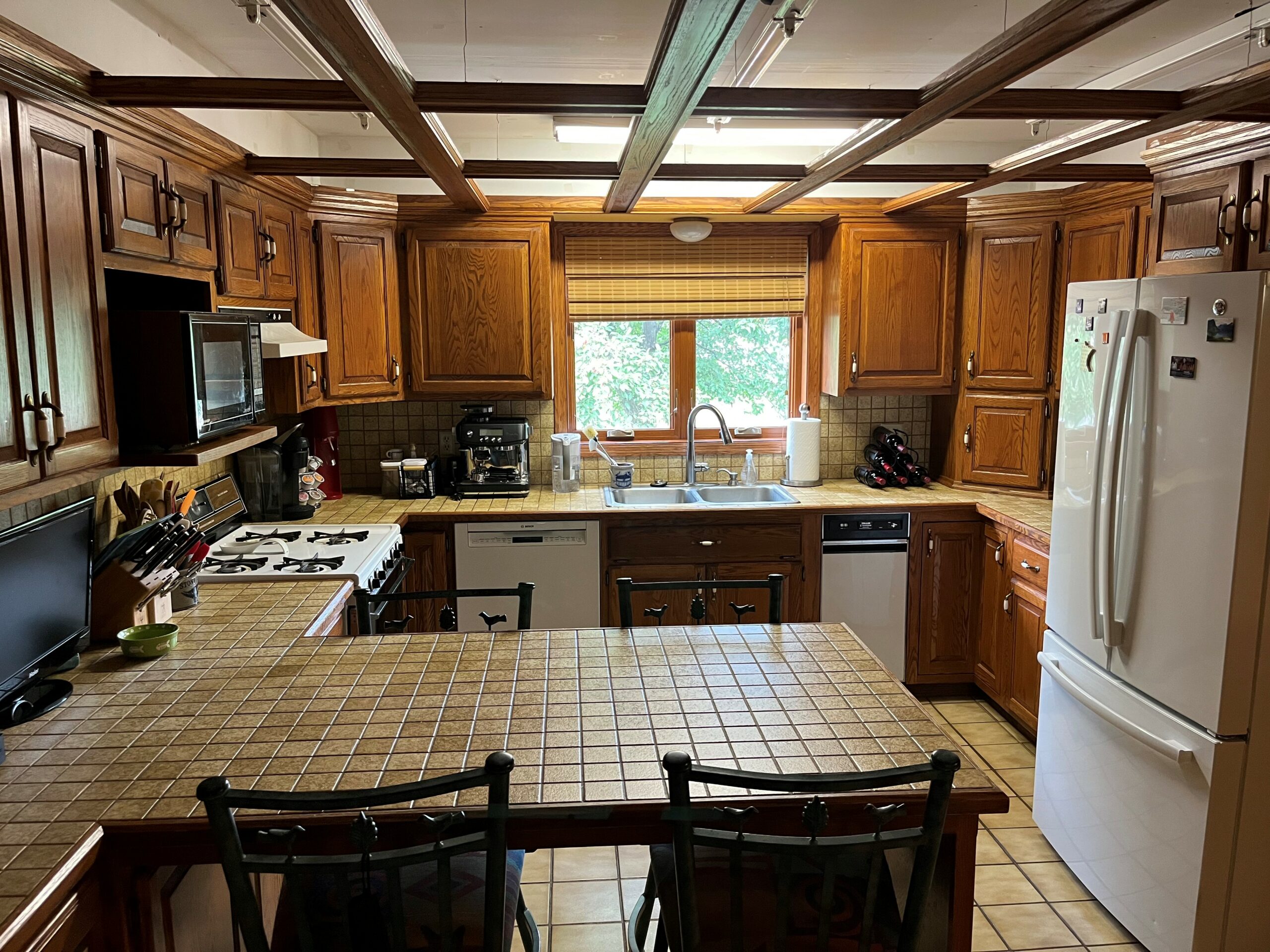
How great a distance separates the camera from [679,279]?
14.7 ft

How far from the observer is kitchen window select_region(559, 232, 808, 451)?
448cm

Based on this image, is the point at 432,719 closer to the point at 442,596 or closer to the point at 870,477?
the point at 442,596

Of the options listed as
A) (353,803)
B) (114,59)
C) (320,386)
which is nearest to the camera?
(353,803)

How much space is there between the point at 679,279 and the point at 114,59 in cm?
253

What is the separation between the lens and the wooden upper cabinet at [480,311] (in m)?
4.13

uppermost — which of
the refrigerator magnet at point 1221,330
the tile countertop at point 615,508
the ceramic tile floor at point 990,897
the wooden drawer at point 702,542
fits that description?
the refrigerator magnet at point 1221,330

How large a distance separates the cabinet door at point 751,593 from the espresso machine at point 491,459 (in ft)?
3.28

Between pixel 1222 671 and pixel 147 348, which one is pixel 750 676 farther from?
pixel 147 348

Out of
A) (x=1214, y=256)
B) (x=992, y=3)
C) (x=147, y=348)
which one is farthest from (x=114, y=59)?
(x=1214, y=256)

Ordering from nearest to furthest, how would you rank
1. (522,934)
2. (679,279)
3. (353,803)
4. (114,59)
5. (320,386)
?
1. (353,803)
2. (522,934)
3. (114,59)
4. (320,386)
5. (679,279)

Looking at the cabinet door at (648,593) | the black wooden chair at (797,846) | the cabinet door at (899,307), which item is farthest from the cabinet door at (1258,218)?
the cabinet door at (648,593)

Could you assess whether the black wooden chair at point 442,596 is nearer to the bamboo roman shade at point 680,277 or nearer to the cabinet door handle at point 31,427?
the cabinet door handle at point 31,427

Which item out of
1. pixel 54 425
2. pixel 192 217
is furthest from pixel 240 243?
pixel 54 425

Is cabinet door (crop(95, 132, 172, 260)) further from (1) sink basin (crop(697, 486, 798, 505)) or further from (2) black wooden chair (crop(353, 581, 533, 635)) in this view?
(1) sink basin (crop(697, 486, 798, 505))
